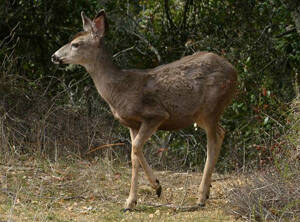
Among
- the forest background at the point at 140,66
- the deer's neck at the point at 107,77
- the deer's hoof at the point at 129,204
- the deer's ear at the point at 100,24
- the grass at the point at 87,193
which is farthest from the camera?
the forest background at the point at 140,66

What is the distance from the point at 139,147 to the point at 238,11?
18.7ft

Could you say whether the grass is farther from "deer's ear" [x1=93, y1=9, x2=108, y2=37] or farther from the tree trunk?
the tree trunk

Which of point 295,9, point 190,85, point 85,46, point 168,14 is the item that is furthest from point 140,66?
point 190,85

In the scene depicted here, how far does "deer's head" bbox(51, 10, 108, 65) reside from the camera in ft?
25.1

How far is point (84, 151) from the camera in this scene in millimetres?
10047

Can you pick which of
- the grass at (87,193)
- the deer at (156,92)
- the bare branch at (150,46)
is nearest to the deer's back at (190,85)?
the deer at (156,92)

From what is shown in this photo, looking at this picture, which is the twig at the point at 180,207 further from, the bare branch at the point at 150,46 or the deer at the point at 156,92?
the bare branch at the point at 150,46

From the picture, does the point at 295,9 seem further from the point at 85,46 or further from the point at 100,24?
the point at 85,46

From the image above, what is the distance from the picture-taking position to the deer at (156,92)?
7.33 m

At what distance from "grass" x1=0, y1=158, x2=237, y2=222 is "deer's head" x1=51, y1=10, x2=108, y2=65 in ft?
5.38

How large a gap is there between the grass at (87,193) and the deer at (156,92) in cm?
32

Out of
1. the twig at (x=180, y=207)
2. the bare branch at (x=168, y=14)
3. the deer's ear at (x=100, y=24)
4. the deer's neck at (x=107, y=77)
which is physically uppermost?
the deer's ear at (x=100, y=24)

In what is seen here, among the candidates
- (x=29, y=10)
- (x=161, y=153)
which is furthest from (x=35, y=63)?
(x=161, y=153)

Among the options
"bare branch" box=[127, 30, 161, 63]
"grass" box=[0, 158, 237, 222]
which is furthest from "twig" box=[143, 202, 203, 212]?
"bare branch" box=[127, 30, 161, 63]
